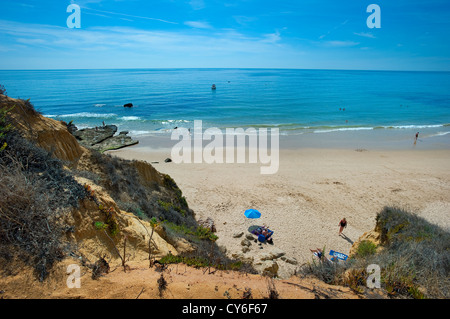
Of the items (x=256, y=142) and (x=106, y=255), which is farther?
(x=256, y=142)

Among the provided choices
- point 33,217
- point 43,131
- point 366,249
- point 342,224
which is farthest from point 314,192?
point 33,217

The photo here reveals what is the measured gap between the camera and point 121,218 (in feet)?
18.3

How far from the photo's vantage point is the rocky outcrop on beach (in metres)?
26.0

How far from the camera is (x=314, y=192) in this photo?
52.7ft

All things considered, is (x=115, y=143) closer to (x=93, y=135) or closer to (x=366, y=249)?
(x=93, y=135)

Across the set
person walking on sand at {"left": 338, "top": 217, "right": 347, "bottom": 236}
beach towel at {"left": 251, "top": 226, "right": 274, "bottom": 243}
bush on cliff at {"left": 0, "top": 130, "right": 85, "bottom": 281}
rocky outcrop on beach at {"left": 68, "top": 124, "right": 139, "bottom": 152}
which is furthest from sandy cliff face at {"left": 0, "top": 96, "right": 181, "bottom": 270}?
rocky outcrop on beach at {"left": 68, "top": 124, "right": 139, "bottom": 152}

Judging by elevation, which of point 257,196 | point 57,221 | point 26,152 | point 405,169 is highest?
point 26,152

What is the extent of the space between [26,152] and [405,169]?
79.5 feet

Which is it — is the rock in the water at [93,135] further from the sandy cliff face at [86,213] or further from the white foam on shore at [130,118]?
the sandy cliff face at [86,213]

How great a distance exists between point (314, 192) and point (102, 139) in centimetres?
2416

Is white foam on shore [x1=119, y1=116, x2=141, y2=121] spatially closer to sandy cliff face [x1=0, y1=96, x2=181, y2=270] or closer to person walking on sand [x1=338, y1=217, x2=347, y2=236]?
sandy cliff face [x1=0, y1=96, x2=181, y2=270]

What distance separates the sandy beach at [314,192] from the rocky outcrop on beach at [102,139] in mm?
2845

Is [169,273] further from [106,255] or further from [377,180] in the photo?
[377,180]

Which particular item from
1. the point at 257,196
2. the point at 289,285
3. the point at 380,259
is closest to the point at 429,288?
the point at 380,259
